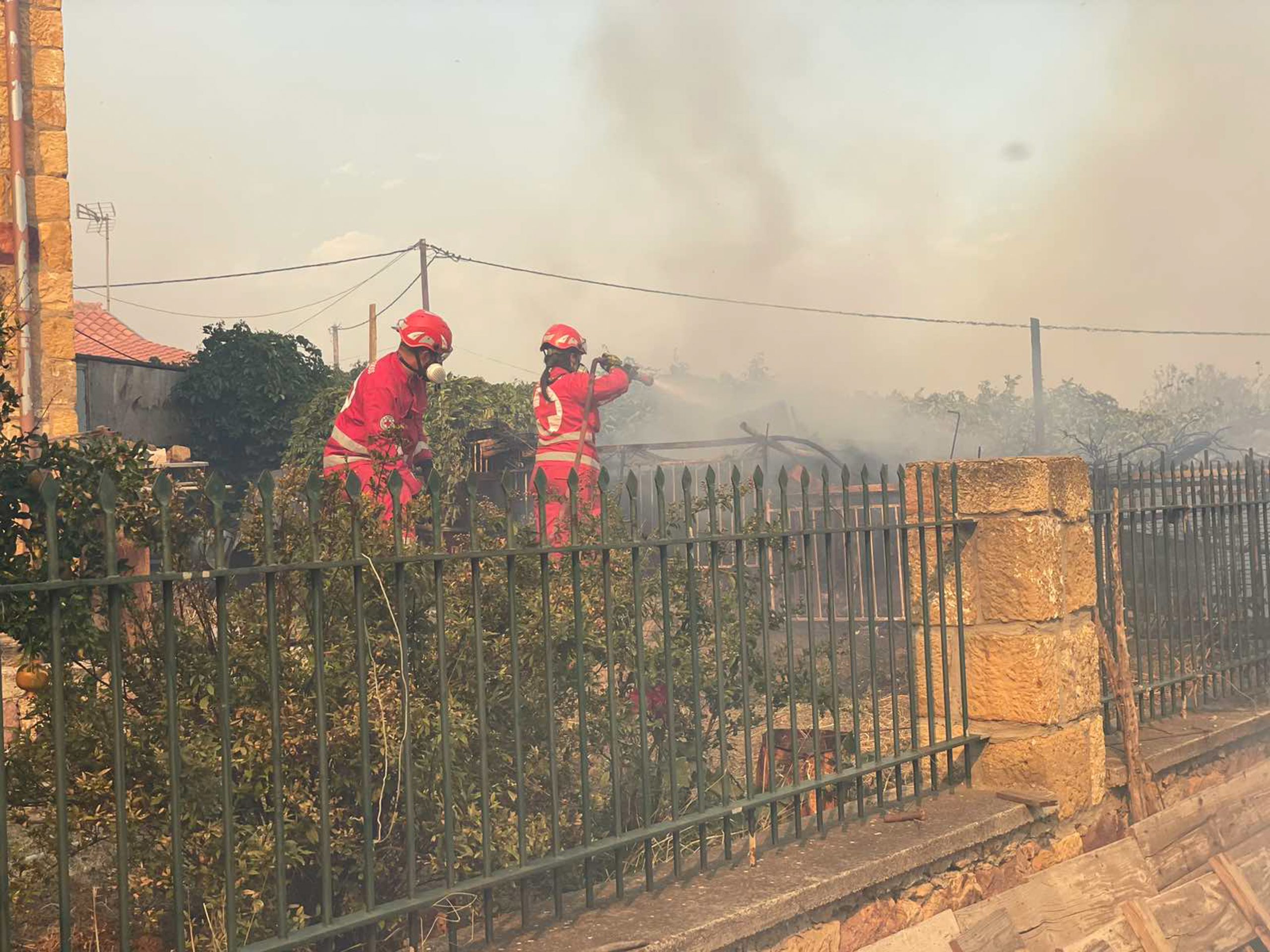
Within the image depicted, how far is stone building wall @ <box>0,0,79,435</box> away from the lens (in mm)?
8484

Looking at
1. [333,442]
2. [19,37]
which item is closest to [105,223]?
[19,37]

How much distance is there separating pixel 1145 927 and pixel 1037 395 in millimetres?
27194

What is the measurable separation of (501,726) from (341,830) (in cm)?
71

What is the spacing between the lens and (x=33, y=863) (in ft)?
9.87

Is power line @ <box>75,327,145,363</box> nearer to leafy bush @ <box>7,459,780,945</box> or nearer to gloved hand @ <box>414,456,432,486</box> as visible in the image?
gloved hand @ <box>414,456,432,486</box>

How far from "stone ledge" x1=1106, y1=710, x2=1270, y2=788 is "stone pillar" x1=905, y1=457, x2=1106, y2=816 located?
491 millimetres

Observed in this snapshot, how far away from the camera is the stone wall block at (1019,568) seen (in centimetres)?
487

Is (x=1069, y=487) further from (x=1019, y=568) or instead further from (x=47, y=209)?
(x=47, y=209)

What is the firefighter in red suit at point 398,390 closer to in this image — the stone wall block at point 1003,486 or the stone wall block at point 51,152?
the stone wall block at point 51,152

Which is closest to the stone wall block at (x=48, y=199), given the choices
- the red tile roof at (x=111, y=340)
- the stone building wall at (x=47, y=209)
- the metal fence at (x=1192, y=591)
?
the stone building wall at (x=47, y=209)

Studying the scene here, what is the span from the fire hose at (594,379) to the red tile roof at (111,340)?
43.7 ft

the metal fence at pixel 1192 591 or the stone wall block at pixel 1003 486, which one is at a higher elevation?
the stone wall block at pixel 1003 486

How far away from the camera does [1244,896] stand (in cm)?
539

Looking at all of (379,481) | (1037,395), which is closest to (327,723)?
(379,481)
